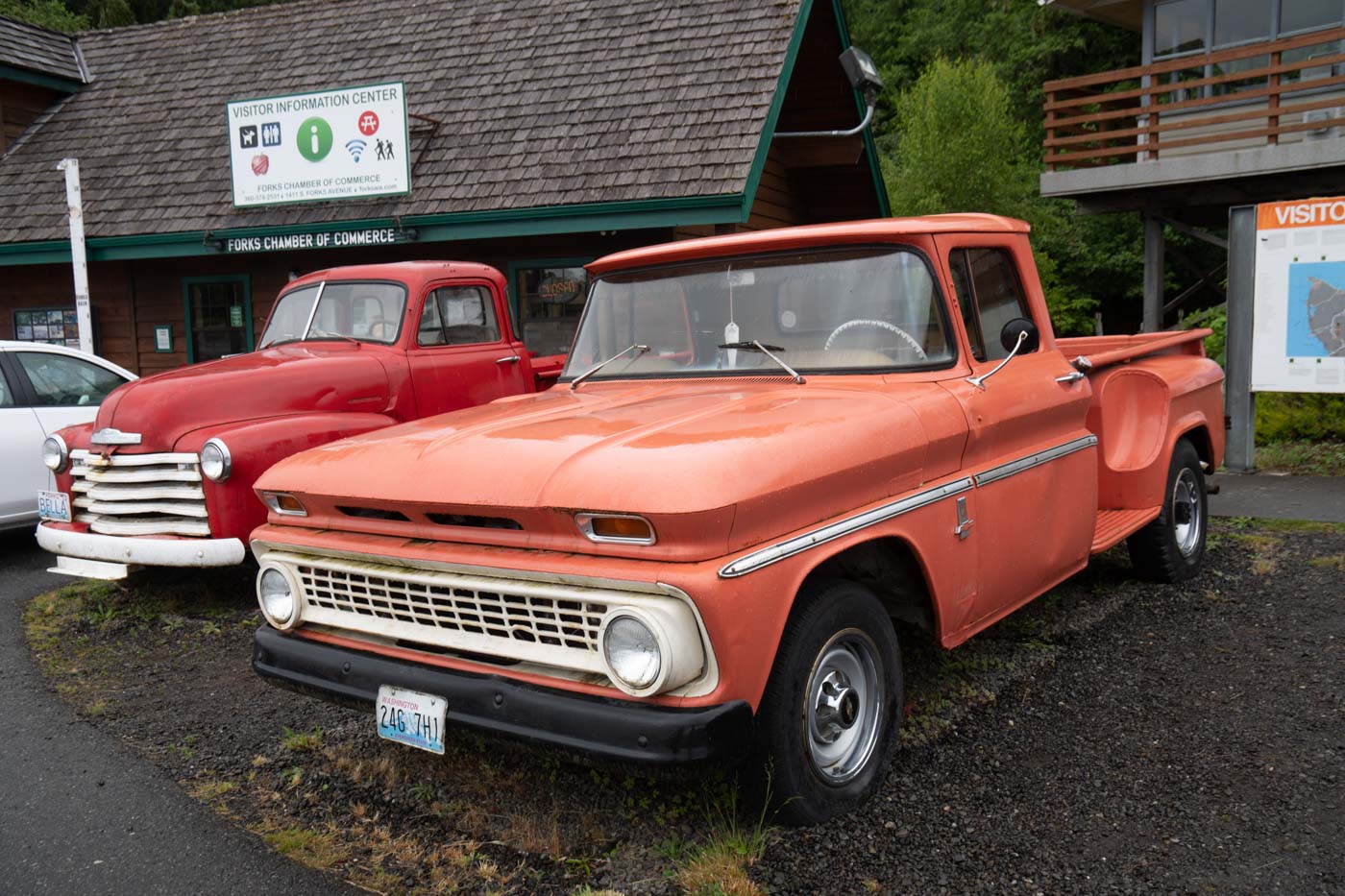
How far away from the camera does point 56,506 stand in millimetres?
6195

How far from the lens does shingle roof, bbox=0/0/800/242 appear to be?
38.0ft

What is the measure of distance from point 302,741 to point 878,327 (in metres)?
2.71

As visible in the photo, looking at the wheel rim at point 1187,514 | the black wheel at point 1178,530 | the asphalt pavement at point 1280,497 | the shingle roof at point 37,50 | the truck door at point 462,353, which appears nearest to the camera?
the black wheel at point 1178,530

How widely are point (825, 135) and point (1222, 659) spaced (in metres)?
9.79

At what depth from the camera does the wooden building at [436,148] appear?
1160 cm

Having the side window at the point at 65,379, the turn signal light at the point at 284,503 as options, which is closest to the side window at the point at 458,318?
the side window at the point at 65,379

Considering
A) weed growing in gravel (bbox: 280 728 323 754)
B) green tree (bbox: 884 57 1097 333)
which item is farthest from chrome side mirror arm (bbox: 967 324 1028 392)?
green tree (bbox: 884 57 1097 333)

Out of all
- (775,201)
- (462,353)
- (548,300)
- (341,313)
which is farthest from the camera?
(775,201)

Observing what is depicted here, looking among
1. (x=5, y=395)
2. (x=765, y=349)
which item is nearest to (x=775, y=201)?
(x=5, y=395)

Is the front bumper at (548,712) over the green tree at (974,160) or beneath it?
beneath

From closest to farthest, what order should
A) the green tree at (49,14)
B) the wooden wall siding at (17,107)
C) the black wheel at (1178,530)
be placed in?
the black wheel at (1178,530), the wooden wall siding at (17,107), the green tree at (49,14)

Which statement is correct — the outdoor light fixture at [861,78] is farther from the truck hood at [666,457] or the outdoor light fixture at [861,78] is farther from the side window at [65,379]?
the truck hood at [666,457]

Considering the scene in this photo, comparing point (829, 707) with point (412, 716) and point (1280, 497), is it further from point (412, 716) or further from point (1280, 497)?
point (1280, 497)

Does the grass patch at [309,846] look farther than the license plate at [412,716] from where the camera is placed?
Yes
